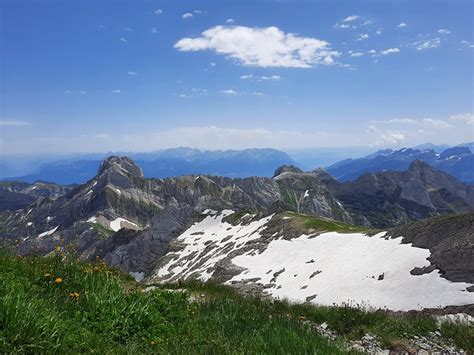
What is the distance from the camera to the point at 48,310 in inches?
236

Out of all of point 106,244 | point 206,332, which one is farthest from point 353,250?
point 106,244

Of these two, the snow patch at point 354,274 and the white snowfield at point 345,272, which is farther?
the white snowfield at point 345,272

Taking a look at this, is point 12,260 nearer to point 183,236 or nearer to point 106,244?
point 183,236

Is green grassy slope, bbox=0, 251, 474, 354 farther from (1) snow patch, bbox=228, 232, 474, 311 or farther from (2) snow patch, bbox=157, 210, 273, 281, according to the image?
(2) snow patch, bbox=157, 210, 273, 281

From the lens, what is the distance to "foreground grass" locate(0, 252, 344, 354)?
17.4 feet

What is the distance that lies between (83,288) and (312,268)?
141 feet

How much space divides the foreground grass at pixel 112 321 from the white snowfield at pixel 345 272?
5.15m

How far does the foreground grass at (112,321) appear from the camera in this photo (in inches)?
209

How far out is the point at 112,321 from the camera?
6.70m

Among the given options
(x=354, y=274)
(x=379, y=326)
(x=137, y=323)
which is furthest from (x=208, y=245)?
(x=137, y=323)

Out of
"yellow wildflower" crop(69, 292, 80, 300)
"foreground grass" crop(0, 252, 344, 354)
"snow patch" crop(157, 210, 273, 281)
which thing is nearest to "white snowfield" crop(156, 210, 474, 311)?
"snow patch" crop(157, 210, 273, 281)

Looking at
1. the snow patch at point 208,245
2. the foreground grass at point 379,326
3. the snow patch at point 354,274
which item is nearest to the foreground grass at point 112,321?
the foreground grass at point 379,326

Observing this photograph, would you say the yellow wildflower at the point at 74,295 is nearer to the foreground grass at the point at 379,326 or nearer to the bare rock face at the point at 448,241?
the foreground grass at the point at 379,326

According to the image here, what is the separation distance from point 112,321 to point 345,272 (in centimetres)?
3781
